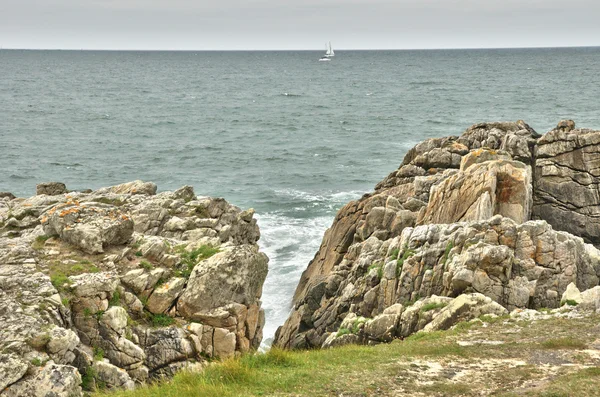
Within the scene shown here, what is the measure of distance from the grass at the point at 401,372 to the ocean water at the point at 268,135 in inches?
668

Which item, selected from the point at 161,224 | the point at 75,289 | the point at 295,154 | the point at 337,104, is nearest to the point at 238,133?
the point at 295,154

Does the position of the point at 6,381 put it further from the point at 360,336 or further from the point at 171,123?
the point at 171,123

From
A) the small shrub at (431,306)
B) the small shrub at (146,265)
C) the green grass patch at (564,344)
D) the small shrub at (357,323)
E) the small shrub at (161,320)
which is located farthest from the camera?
the small shrub at (357,323)

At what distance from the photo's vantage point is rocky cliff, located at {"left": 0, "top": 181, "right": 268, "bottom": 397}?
18.9 metres

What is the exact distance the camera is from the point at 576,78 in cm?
18638

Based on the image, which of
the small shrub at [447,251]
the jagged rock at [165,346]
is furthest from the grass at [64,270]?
the small shrub at [447,251]

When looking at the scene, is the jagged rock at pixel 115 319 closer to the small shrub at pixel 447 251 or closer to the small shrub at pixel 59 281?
the small shrub at pixel 59 281

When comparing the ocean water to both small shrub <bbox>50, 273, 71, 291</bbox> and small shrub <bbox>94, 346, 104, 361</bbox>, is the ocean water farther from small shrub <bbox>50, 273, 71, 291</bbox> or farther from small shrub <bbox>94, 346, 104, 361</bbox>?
small shrub <bbox>94, 346, 104, 361</bbox>

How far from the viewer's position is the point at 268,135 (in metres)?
102

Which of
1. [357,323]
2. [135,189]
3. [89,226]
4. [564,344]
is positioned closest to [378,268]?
[357,323]

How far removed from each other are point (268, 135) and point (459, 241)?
76093 millimetres

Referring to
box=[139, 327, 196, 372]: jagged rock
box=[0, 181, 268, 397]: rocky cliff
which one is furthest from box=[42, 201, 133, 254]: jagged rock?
box=[139, 327, 196, 372]: jagged rock

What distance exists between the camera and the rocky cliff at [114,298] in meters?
18.9

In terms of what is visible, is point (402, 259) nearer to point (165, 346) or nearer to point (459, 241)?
point (459, 241)
